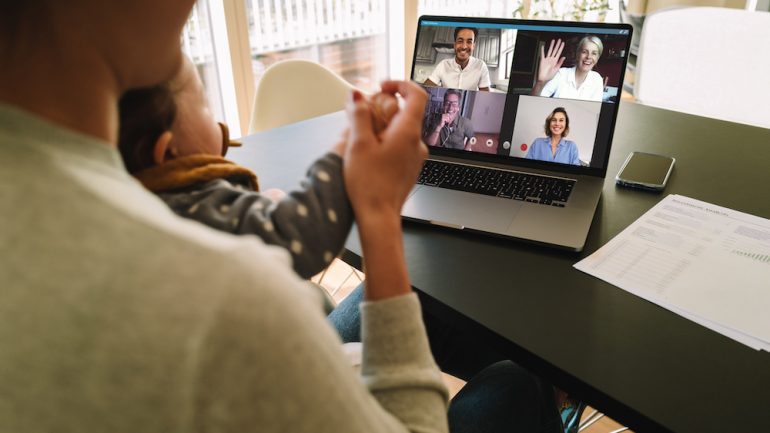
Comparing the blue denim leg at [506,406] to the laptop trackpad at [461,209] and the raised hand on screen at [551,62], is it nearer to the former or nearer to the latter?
the laptop trackpad at [461,209]

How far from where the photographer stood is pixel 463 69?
3.98 ft

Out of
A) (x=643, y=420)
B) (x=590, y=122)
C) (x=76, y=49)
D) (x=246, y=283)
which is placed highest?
(x=76, y=49)

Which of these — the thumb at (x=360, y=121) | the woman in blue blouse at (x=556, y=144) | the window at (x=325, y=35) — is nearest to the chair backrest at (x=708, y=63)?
the woman in blue blouse at (x=556, y=144)

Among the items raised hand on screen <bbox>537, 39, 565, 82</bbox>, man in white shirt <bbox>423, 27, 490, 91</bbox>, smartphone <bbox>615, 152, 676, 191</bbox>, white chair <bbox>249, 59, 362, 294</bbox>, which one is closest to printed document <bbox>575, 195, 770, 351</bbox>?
smartphone <bbox>615, 152, 676, 191</bbox>

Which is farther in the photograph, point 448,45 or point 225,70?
point 225,70

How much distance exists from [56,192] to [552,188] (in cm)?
91

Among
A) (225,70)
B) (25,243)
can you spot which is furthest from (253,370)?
(225,70)

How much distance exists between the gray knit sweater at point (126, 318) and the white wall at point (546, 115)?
2.96ft

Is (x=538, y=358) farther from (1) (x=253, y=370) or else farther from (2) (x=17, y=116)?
(2) (x=17, y=116)

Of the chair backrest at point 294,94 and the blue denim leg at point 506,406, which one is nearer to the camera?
the blue denim leg at point 506,406

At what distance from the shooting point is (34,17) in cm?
35

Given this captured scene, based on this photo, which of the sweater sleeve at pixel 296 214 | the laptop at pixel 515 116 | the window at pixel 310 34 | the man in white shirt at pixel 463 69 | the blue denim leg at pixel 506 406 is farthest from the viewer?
the window at pixel 310 34

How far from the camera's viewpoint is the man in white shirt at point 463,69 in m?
1.20

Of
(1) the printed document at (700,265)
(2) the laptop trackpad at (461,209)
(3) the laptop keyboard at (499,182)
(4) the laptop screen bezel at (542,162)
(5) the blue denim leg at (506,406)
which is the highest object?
(4) the laptop screen bezel at (542,162)
